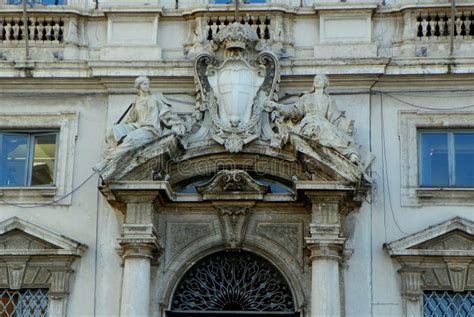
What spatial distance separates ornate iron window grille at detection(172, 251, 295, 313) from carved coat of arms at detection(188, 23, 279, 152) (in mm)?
1892

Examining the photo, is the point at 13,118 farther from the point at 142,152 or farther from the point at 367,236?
the point at 367,236

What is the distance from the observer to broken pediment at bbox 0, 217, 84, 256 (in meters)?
19.3

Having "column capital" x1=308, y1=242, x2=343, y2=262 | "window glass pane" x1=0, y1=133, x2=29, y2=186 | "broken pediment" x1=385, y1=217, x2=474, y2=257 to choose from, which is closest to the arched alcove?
"column capital" x1=308, y1=242, x2=343, y2=262

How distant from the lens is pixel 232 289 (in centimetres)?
1944

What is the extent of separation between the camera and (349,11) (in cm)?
2023

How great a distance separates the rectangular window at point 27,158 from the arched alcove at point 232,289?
2.68 m

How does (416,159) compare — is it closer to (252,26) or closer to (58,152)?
(252,26)

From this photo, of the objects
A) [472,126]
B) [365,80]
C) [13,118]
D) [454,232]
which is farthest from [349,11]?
[13,118]

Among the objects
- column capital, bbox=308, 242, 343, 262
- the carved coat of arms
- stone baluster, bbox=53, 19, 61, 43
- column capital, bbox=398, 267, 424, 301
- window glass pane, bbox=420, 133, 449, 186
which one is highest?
stone baluster, bbox=53, 19, 61, 43

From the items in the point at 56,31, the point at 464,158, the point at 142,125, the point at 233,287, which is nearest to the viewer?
the point at 142,125

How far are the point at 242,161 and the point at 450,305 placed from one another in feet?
12.2

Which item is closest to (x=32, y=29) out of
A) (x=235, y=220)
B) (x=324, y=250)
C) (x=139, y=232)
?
(x=139, y=232)

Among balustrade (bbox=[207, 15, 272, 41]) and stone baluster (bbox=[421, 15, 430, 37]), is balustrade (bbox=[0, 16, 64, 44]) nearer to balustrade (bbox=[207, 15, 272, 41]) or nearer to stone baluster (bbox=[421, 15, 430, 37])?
balustrade (bbox=[207, 15, 272, 41])

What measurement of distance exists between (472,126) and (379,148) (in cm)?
144
